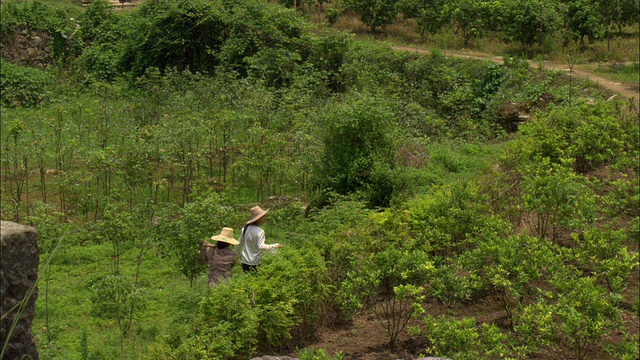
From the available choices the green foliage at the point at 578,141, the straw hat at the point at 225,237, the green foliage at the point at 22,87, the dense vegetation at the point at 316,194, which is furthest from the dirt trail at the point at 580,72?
the green foliage at the point at 22,87

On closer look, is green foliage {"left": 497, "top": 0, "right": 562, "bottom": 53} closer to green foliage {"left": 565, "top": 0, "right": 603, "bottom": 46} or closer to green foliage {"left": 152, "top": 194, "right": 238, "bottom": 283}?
green foliage {"left": 565, "top": 0, "right": 603, "bottom": 46}

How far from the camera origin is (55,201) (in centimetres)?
1184

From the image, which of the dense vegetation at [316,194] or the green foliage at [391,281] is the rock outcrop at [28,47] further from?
the green foliage at [391,281]

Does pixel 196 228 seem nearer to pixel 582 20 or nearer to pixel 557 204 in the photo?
pixel 557 204

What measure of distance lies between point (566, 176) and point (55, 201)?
25.9ft

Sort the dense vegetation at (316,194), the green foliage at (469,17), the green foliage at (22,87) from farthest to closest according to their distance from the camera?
the green foliage at (469,17)
the green foliage at (22,87)
the dense vegetation at (316,194)

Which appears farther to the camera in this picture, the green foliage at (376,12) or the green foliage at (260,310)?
the green foliage at (376,12)

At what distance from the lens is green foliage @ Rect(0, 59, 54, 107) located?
18016 mm

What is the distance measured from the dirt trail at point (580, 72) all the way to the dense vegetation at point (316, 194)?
20.8 inches

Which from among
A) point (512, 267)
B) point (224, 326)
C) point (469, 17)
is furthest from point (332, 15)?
point (224, 326)

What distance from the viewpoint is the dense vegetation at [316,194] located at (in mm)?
5891

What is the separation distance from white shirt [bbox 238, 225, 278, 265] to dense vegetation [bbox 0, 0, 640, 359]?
36 cm

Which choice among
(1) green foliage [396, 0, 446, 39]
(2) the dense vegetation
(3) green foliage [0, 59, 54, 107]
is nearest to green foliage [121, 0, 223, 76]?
(2) the dense vegetation

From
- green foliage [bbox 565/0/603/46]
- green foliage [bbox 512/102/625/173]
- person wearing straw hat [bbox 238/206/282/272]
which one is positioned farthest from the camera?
green foliage [bbox 565/0/603/46]
